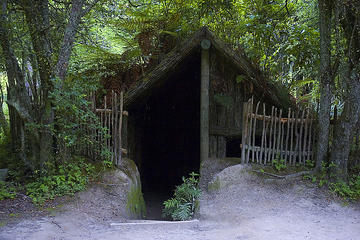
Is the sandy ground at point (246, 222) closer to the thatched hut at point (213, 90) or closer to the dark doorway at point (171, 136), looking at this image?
the thatched hut at point (213, 90)

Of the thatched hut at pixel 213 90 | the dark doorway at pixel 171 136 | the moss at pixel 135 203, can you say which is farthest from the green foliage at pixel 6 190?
the dark doorway at pixel 171 136

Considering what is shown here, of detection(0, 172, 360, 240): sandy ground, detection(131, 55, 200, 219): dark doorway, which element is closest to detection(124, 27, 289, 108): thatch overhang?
detection(0, 172, 360, 240): sandy ground

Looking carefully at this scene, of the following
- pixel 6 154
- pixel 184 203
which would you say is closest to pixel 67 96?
pixel 6 154

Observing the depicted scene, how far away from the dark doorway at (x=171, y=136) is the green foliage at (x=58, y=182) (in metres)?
3.82

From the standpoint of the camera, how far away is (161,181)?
36.6 ft

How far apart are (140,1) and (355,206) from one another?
7669 millimetres

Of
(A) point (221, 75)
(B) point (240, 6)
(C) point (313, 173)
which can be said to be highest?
(B) point (240, 6)

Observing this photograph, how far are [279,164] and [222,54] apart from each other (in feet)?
9.32

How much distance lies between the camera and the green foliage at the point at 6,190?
17.6 feet

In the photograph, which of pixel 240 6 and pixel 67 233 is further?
pixel 240 6

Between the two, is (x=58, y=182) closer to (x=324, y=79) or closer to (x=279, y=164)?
(x=279, y=164)

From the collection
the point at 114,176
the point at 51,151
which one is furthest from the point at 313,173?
the point at 51,151

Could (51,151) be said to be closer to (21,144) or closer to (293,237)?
(21,144)

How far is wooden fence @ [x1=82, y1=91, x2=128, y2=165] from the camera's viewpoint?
260 inches
